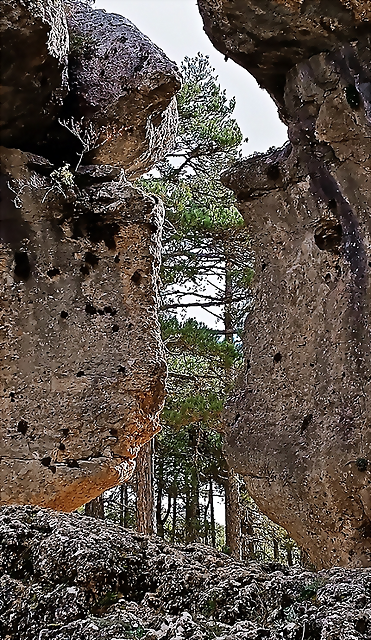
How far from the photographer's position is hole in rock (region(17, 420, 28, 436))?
4.02 m

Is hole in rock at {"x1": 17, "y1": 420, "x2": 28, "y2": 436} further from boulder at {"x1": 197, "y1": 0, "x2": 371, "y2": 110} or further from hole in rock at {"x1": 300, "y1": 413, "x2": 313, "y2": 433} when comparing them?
boulder at {"x1": 197, "y1": 0, "x2": 371, "y2": 110}

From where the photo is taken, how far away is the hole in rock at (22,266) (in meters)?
4.37

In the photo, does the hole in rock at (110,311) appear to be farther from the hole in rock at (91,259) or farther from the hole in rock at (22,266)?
the hole in rock at (22,266)

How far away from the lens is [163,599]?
1326 millimetres

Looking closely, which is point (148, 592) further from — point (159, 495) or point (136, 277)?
point (159, 495)

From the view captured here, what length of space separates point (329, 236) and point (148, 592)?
2484 mm

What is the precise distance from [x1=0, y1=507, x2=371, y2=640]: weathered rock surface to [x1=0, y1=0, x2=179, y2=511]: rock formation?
244cm

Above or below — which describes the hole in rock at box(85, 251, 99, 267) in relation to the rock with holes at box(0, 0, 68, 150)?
below

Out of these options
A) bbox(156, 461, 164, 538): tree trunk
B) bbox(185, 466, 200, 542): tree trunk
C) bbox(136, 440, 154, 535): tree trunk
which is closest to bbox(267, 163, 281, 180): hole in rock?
bbox(136, 440, 154, 535): tree trunk

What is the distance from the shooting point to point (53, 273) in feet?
14.5

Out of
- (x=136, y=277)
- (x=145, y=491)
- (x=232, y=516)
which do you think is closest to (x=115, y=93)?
(x=136, y=277)

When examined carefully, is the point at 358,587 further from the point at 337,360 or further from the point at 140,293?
the point at 140,293

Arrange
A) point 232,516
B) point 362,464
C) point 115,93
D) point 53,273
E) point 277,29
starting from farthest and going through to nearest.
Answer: point 232,516 → point 115,93 → point 53,273 → point 277,29 → point 362,464

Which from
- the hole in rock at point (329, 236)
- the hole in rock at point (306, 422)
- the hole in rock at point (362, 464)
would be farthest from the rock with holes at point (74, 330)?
the hole in rock at point (362, 464)
